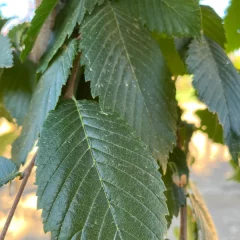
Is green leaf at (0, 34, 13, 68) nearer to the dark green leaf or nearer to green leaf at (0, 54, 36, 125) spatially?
green leaf at (0, 54, 36, 125)

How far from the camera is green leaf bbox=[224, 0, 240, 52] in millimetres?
497

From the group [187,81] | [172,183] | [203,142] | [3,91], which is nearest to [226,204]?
[203,142]

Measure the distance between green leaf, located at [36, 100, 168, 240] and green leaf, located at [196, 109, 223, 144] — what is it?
0.81 ft

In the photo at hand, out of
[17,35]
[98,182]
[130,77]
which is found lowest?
[98,182]

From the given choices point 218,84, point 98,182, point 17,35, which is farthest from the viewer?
point 17,35

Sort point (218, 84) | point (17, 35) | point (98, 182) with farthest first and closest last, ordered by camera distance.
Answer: point (17, 35) → point (218, 84) → point (98, 182)

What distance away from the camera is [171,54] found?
51 centimetres

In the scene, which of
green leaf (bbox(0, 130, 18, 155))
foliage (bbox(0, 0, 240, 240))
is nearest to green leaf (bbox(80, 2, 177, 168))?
foliage (bbox(0, 0, 240, 240))

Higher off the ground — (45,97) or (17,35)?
(17,35)

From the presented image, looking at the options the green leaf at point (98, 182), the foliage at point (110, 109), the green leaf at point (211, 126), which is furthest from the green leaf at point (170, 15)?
the green leaf at point (211, 126)

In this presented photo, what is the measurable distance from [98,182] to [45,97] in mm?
110

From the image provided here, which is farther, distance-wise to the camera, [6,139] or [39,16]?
[6,139]

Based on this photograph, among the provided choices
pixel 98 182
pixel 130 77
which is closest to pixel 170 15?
pixel 130 77

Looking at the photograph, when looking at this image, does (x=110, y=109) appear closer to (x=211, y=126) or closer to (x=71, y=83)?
(x=71, y=83)
